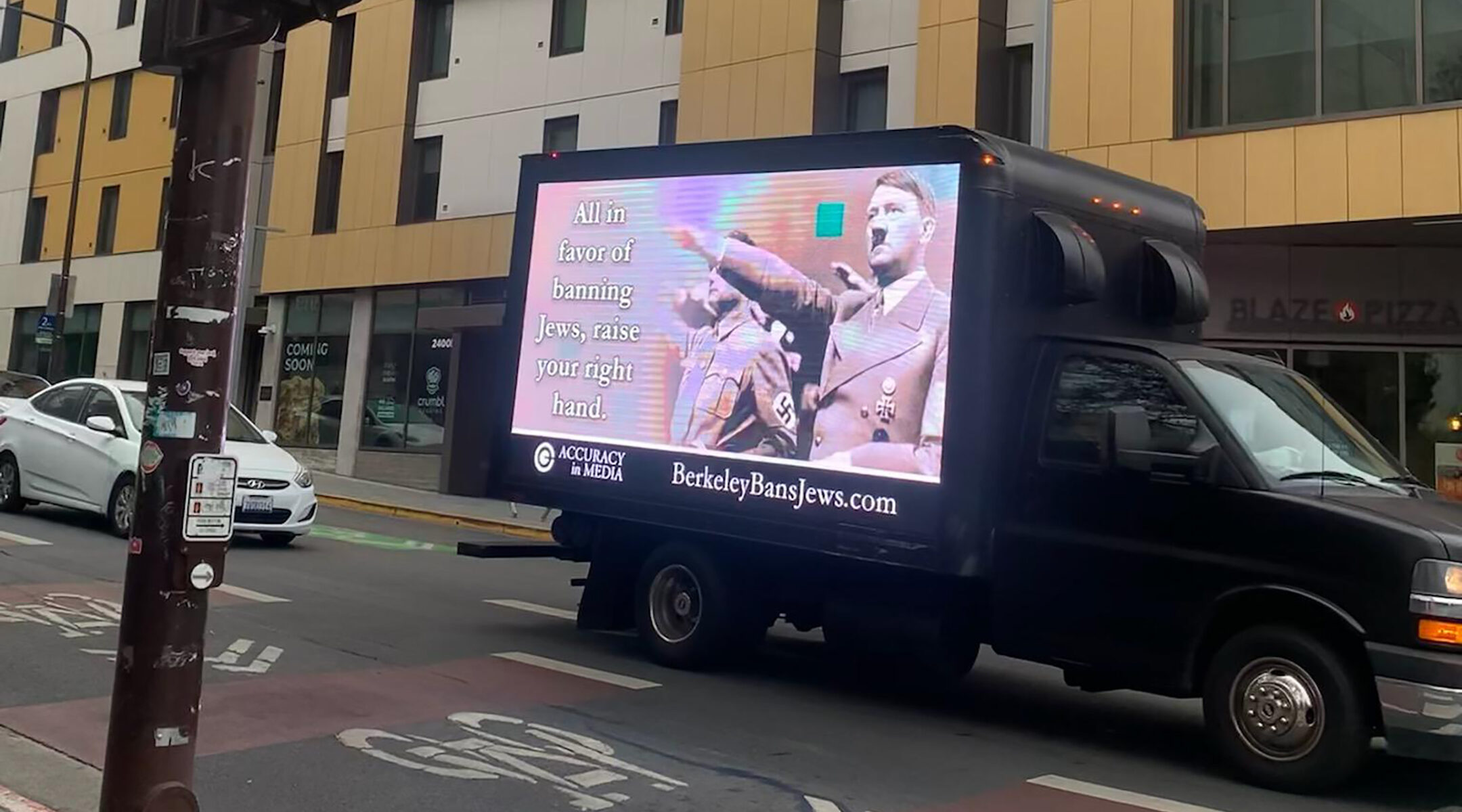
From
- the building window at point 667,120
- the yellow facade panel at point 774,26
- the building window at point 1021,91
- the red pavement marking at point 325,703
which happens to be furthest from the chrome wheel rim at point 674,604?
the building window at point 667,120

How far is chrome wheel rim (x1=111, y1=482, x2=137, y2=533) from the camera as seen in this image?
1297cm

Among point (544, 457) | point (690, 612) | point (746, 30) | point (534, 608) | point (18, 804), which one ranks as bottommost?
point (18, 804)

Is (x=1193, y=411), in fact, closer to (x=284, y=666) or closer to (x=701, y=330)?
(x=701, y=330)

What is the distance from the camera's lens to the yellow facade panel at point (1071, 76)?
54.2ft

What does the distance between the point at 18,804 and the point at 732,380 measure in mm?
4480

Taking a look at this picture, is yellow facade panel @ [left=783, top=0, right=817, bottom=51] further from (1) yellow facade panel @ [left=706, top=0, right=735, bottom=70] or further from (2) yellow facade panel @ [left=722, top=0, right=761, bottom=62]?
(1) yellow facade panel @ [left=706, top=0, right=735, bottom=70]

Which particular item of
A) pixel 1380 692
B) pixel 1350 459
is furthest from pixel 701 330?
pixel 1380 692

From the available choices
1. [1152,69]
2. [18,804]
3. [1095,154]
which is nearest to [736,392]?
[18,804]

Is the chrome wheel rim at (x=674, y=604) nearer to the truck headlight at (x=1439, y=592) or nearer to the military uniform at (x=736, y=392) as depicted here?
the military uniform at (x=736, y=392)

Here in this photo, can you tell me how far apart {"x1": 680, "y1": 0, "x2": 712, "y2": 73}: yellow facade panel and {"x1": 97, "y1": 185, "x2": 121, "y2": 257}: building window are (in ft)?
69.0

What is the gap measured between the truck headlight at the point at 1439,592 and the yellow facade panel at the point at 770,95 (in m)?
15.1

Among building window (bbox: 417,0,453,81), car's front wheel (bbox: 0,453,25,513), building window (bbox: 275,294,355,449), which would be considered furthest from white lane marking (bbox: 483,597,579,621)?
building window (bbox: 417,0,453,81)

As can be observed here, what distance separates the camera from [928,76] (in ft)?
60.1

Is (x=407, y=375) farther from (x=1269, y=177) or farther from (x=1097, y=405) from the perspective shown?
(x=1097, y=405)
